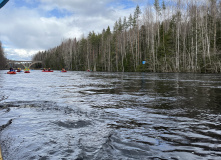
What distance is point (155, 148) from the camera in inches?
119

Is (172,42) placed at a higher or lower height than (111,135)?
higher

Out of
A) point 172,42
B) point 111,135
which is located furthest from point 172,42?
point 111,135

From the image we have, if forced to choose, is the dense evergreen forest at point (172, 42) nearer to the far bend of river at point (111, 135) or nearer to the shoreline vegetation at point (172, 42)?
the shoreline vegetation at point (172, 42)

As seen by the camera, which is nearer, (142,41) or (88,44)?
(142,41)

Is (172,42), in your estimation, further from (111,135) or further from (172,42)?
(111,135)

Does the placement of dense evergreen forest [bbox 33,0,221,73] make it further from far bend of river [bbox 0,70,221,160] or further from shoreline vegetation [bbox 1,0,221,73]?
far bend of river [bbox 0,70,221,160]

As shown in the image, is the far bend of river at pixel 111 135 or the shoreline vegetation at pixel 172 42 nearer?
the far bend of river at pixel 111 135

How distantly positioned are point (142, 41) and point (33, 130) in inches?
2341

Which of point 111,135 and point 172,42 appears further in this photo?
point 172,42

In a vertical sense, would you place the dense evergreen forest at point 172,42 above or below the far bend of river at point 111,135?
above

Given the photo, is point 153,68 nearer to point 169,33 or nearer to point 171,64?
point 171,64

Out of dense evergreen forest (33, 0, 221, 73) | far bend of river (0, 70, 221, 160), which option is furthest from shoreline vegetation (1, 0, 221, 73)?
far bend of river (0, 70, 221, 160)

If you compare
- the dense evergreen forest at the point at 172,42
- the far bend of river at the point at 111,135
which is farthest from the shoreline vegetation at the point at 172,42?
the far bend of river at the point at 111,135

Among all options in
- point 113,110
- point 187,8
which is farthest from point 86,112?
point 187,8
